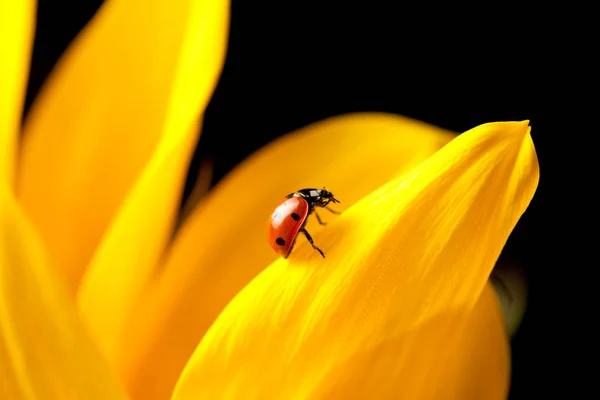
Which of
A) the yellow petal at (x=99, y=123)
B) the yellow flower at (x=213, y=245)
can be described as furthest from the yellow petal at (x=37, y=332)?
the yellow petal at (x=99, y=123)

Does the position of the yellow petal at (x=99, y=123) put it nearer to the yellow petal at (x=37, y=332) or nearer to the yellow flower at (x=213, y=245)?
the yellow flower at (x=213, y=245)

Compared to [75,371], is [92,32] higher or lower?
higher

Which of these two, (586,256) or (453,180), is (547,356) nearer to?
(586,256)

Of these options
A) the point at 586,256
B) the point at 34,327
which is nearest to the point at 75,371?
the point at 34,327

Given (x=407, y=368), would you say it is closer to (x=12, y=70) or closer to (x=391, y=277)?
(x=391, y=277)

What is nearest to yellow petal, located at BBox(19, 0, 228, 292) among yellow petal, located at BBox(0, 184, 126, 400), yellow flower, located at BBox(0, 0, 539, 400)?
yellow flower, located at BBox(0, 0, 539, 400)

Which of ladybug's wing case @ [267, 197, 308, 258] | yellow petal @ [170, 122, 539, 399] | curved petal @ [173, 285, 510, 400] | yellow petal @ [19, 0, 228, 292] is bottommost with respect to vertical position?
curved petal @ [173, 285, 510, 400]

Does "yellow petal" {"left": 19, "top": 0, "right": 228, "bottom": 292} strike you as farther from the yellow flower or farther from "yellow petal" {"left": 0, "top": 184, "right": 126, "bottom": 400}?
"yellow petal" {"left": 0, "top": 184, "right": 126, "bottom": 400}
